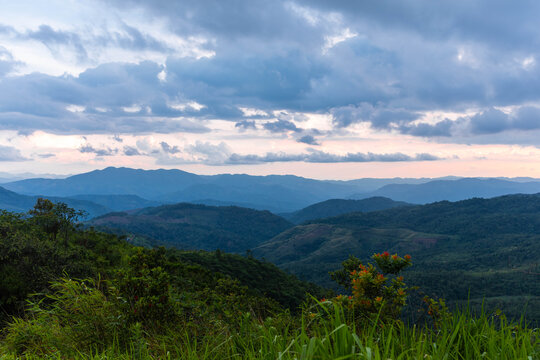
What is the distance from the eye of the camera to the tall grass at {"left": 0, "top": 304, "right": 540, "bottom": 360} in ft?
12.5

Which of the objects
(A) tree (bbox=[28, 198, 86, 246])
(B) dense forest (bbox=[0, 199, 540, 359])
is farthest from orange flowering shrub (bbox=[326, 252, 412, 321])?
(A) tree (bbox=[28, 198, 86, 246])

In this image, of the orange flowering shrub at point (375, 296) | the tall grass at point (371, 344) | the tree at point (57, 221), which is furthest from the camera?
the tree at point (57, 221)

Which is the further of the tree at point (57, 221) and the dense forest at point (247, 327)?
the tree at point (57, 221)

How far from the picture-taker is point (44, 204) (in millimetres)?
30141

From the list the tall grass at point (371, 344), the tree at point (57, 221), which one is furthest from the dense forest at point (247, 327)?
the tree at point (57, 221)

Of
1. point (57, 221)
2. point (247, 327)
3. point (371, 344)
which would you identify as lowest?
point (57, 221)

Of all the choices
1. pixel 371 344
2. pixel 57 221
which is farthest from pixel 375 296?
pixel 57 221

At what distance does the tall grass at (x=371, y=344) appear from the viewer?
150 inches

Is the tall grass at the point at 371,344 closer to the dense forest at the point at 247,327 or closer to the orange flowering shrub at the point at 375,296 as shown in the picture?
the dense forest at the point at 247,327

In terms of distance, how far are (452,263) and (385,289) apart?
7959 inches

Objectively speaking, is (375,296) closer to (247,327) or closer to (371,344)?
(247,327)

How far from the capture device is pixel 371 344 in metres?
3.85

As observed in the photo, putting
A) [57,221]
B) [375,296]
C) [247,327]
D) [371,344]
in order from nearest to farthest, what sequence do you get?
[371,344] < [247,327] < [375,296] < [57,221]

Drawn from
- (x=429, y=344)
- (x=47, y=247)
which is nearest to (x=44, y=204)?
(x=47, y=247)
